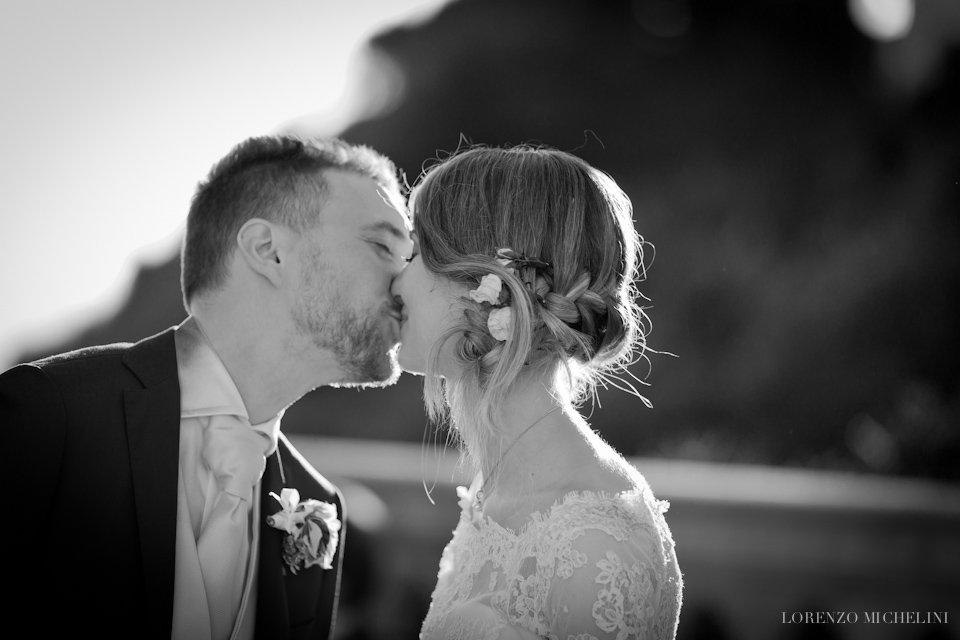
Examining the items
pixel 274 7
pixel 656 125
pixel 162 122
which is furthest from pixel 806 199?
pixel 162 122

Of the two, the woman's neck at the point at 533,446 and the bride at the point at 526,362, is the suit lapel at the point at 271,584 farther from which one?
the woman's neck at the point at 533,446

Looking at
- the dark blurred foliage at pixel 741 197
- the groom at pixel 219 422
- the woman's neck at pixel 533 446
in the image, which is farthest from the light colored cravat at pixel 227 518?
the dark blurred foliage at pixel 741 197

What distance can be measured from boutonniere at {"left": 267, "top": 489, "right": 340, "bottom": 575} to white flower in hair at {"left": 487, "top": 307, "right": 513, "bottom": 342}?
40.0 inches

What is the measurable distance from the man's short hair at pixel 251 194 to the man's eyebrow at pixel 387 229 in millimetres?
189

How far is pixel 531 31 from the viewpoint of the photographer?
6.39 m

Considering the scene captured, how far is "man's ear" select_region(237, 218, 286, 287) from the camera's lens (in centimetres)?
277

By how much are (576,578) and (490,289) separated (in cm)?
74

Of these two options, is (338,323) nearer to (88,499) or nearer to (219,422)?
(219,422)

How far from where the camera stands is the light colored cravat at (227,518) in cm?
242

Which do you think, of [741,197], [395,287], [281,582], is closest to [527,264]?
[395,287]

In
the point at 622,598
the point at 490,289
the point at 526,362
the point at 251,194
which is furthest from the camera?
the point at 251,194

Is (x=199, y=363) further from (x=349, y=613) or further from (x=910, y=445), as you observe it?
(x=910, y=445)

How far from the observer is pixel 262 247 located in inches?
110

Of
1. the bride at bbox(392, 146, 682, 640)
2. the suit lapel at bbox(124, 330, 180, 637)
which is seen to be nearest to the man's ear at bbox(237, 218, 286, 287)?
the suit lapel at bbox(124, 330, 180, 637)
